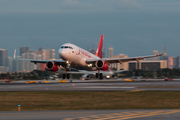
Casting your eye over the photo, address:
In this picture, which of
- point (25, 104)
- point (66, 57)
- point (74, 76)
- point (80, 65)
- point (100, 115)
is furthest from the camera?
point (74, 76)

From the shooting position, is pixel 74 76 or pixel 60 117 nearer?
pixel 60 117

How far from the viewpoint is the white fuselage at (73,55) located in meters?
49.8

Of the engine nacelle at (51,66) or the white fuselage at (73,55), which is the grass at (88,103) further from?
the engine nacelle at (51,66)

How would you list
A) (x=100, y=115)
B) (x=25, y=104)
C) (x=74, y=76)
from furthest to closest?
1. (x=74, y=76)
2. (x=25, y=104)
3. (x=100, y=115)

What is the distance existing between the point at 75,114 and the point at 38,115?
2425 mm

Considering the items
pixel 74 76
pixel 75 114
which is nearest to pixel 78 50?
pixel 75 114

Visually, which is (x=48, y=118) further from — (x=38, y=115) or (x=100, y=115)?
(x=100, y=115)

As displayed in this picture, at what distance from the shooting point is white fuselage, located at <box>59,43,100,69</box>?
4978cm

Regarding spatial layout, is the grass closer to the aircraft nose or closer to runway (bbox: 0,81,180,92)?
runway (bbox: 0,81,180,92)

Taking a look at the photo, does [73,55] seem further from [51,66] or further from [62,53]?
[51,66]

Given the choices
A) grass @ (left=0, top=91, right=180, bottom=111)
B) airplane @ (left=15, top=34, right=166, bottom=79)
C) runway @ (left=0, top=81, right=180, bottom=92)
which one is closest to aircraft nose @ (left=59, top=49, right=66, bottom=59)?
airplane @ (left=15, top=34, right=166, bottom=79)

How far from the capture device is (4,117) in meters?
16.4

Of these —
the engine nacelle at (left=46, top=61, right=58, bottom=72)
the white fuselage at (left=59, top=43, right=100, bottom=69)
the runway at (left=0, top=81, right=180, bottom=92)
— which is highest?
the white fuselage at (left=59, top=43, right=100, bottom=69)

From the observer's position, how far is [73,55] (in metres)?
50.6
